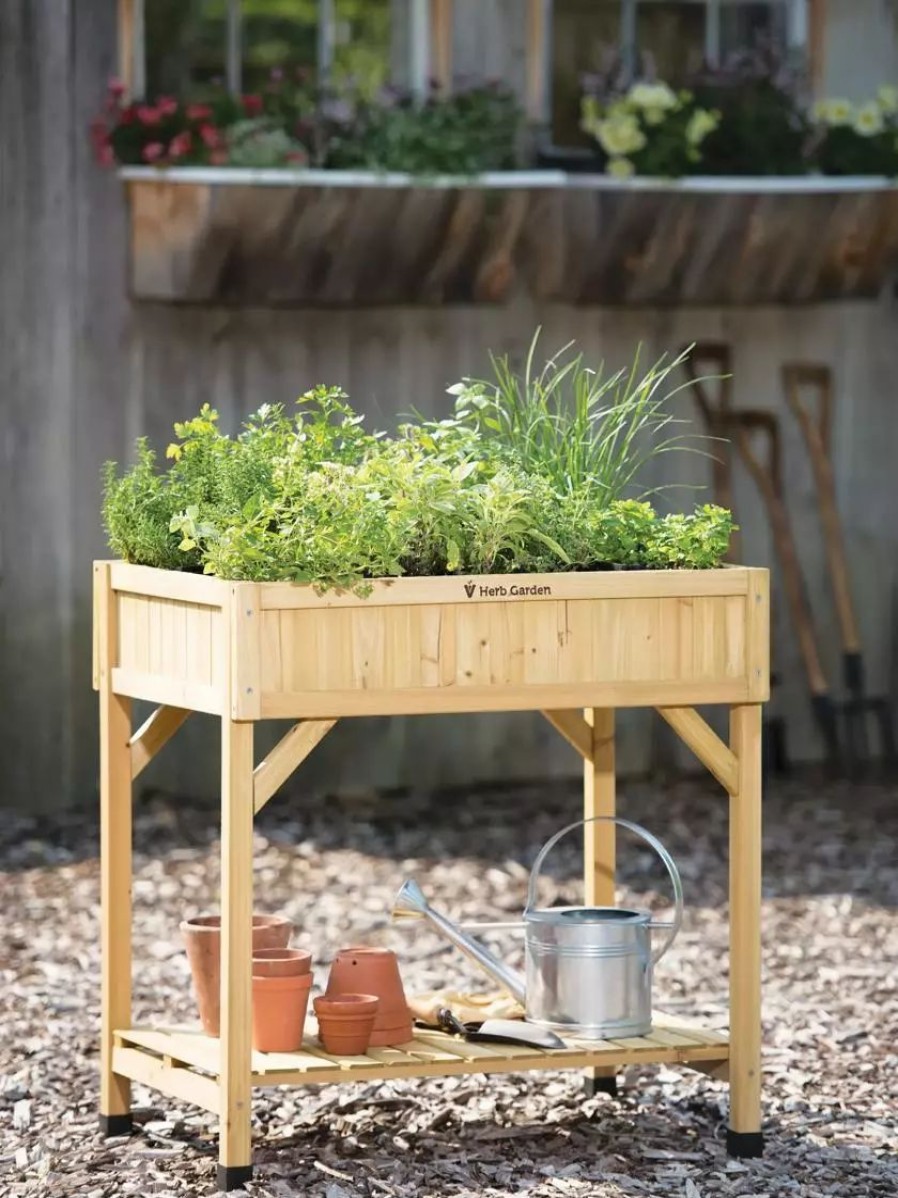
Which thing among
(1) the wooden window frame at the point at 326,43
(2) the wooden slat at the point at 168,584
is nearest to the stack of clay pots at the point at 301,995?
(2) the wooden slat at the point at 168,584

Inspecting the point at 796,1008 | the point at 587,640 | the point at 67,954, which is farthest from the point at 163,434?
the point at 587,640

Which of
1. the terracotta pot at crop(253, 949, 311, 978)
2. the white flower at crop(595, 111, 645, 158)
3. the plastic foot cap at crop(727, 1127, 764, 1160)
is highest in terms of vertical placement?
the white flower at crop(595, 111, 645, 158)

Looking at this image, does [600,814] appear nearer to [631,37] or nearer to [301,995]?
[301,995]

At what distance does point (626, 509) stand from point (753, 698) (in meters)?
0.42

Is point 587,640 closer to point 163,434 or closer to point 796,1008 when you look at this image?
point 796,1008

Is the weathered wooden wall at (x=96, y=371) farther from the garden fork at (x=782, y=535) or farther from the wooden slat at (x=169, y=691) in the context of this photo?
the wooden slat at (x=169, y=691)

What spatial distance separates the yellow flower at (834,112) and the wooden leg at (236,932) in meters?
5.20

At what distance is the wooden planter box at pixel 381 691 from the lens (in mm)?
3717

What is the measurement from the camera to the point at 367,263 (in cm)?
773

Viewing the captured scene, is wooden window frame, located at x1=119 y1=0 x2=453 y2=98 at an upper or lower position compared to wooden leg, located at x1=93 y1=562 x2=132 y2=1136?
upper

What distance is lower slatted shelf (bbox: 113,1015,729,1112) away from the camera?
12.6 ft

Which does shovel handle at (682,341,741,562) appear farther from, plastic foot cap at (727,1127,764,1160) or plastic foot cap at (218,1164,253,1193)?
plastic foot cap at (218,1164,253,1193)

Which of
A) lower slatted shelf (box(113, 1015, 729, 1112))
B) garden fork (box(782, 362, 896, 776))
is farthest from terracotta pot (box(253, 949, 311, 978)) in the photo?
garden fork (box(782, 362, 896, 776))

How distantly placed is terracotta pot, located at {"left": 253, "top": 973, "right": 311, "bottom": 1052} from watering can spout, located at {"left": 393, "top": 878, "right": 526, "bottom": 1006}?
306mm
